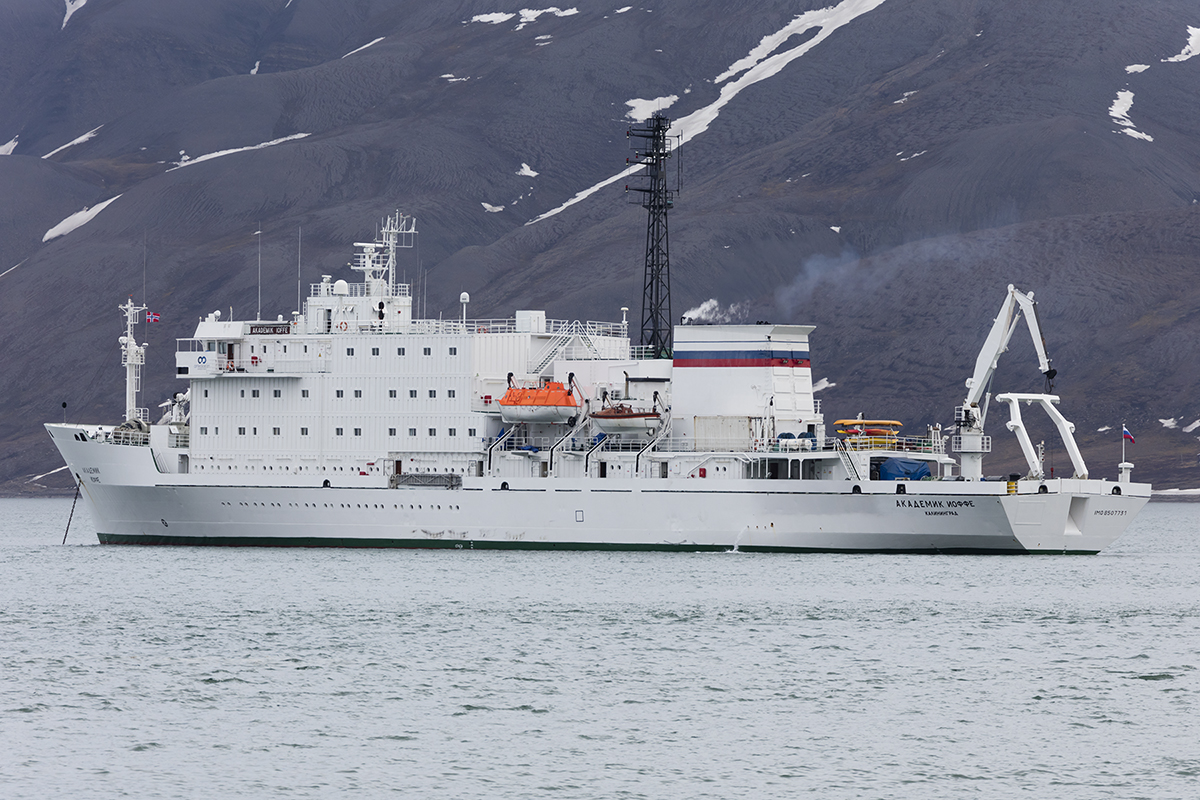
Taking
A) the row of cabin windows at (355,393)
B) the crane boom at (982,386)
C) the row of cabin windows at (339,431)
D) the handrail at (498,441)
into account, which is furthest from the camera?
the row of cabin windows at (355,393)

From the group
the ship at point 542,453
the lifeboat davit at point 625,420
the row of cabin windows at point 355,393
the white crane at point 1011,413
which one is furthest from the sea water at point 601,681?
the row of cabin windows at point 355,393

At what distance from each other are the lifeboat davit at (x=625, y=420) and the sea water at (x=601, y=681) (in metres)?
3.72

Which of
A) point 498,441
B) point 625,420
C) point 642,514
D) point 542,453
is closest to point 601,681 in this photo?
point 642,514

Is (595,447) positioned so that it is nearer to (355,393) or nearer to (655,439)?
(655,439)

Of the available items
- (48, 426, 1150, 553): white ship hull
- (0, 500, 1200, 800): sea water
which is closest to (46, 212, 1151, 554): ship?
(48, 426, 1150, 553): white ship hull

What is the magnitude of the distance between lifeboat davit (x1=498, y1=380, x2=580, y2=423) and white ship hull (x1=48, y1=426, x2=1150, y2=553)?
1799 millimetres

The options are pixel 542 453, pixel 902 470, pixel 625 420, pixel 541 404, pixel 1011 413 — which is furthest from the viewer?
pixel 542 453

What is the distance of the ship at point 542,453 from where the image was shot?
4497cm

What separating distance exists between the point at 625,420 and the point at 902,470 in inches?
297

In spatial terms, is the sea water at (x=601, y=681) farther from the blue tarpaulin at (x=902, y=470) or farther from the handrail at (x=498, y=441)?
the handrail at (x=498, y=441)

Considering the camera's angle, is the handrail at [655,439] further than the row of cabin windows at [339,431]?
No

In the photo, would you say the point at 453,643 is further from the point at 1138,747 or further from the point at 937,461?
the point at 937,461

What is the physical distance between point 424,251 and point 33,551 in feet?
463

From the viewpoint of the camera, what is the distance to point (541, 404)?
46.7m
